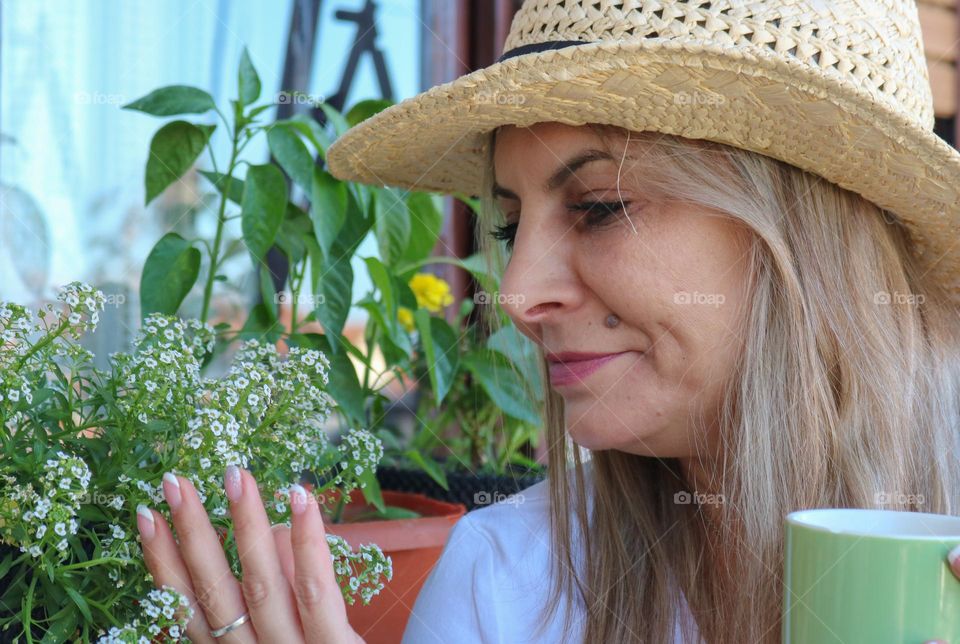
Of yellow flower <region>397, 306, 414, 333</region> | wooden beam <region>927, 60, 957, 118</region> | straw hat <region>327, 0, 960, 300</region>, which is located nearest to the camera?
straw hat <region>327, 0, 960, 300</region>

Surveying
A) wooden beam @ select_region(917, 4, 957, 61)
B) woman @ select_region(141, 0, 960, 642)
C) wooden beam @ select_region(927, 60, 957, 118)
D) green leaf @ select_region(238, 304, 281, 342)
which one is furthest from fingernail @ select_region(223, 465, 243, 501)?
wooden beam @ select_region(927, 60, 957, 118)

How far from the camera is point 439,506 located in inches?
50.5

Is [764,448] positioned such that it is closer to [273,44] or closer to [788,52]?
[788,52]

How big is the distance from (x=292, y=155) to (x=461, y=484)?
54 cm

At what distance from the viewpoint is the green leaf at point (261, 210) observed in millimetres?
1144

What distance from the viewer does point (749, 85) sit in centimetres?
85

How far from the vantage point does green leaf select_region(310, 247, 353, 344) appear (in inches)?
46.3

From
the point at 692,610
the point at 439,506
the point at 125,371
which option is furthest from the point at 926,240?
the point at 125,371

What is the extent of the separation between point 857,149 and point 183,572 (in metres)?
0.68

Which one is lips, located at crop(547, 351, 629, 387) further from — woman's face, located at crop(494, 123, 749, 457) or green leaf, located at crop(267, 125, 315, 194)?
green leaf, located at crop(267, 125, 315, 194)

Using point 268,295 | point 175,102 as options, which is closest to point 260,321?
point 268,295

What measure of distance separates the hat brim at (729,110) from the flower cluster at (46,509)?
1.60ft

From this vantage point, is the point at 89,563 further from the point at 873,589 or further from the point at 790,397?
the point at 790,397

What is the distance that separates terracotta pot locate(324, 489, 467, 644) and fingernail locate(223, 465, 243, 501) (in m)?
0.38
